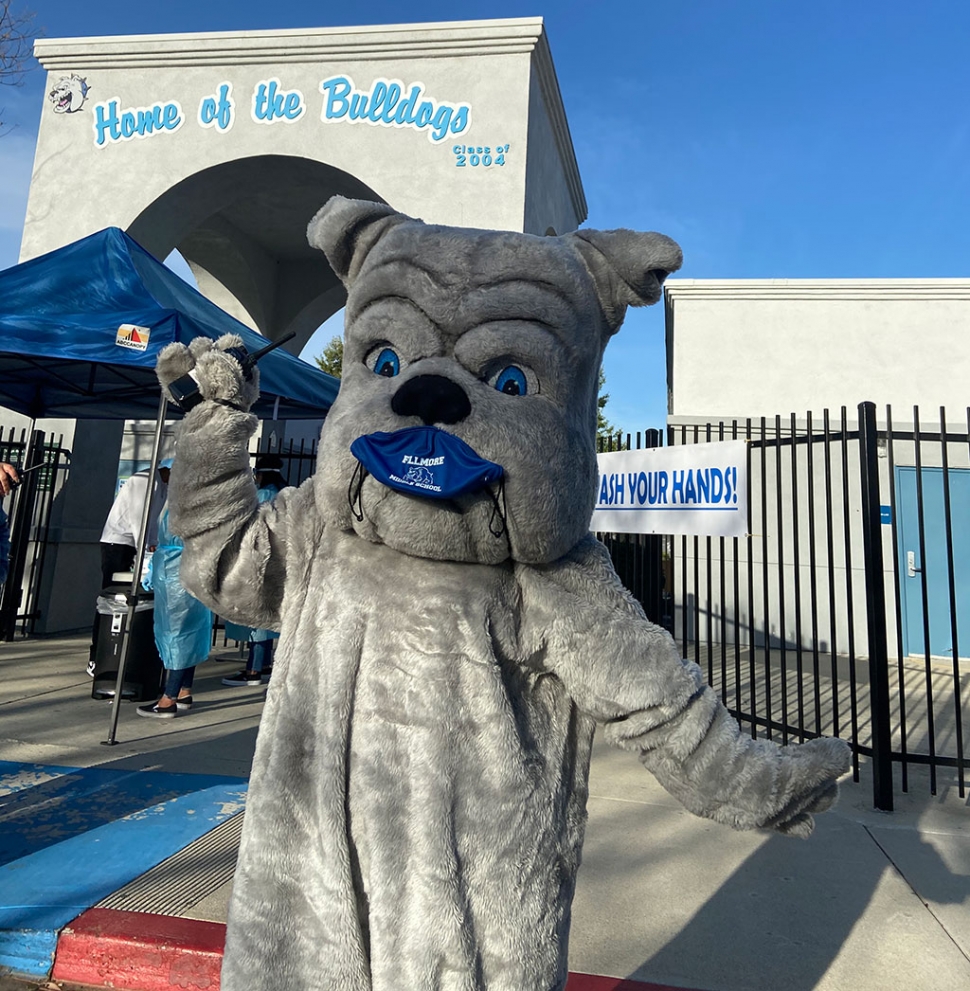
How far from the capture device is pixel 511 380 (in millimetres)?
1524

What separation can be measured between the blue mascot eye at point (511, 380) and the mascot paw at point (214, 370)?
0.59m

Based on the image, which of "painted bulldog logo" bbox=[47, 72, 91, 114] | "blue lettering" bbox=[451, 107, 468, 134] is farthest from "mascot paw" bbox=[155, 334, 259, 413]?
"painted bulldog logo" bbox=[47, 72, 91, 114]

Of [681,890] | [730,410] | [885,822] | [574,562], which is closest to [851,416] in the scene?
[730,410]

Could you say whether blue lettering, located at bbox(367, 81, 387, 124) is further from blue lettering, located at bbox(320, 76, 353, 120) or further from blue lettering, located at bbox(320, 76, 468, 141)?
blue lettering, located at bbox(320, 76, 353, 120)

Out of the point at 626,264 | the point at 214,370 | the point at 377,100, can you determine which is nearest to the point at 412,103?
the point at 377,100

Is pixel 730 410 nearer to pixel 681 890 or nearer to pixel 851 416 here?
pixel 851 416

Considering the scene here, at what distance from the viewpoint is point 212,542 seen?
154cm

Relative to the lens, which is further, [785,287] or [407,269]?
[785,287]

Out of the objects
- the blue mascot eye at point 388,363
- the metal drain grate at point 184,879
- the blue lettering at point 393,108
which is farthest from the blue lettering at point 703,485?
the blue lettering at point 393,108

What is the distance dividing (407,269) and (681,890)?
9.79 feet

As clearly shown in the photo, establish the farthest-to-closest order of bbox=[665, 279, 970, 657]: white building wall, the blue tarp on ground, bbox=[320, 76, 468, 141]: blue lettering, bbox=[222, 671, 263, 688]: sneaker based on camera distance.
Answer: bbox=[665, 279, 970, 657]: white building wall
bbox=[320, 76, 468, 141]: blue lettering
bbox=[222, 671, 263, 688]: sneaker
the blue tarp on ground

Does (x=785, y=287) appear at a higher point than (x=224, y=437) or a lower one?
higher

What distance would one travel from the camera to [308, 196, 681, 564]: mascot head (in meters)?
1.39

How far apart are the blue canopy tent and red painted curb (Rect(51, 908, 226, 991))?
231 centimetres
